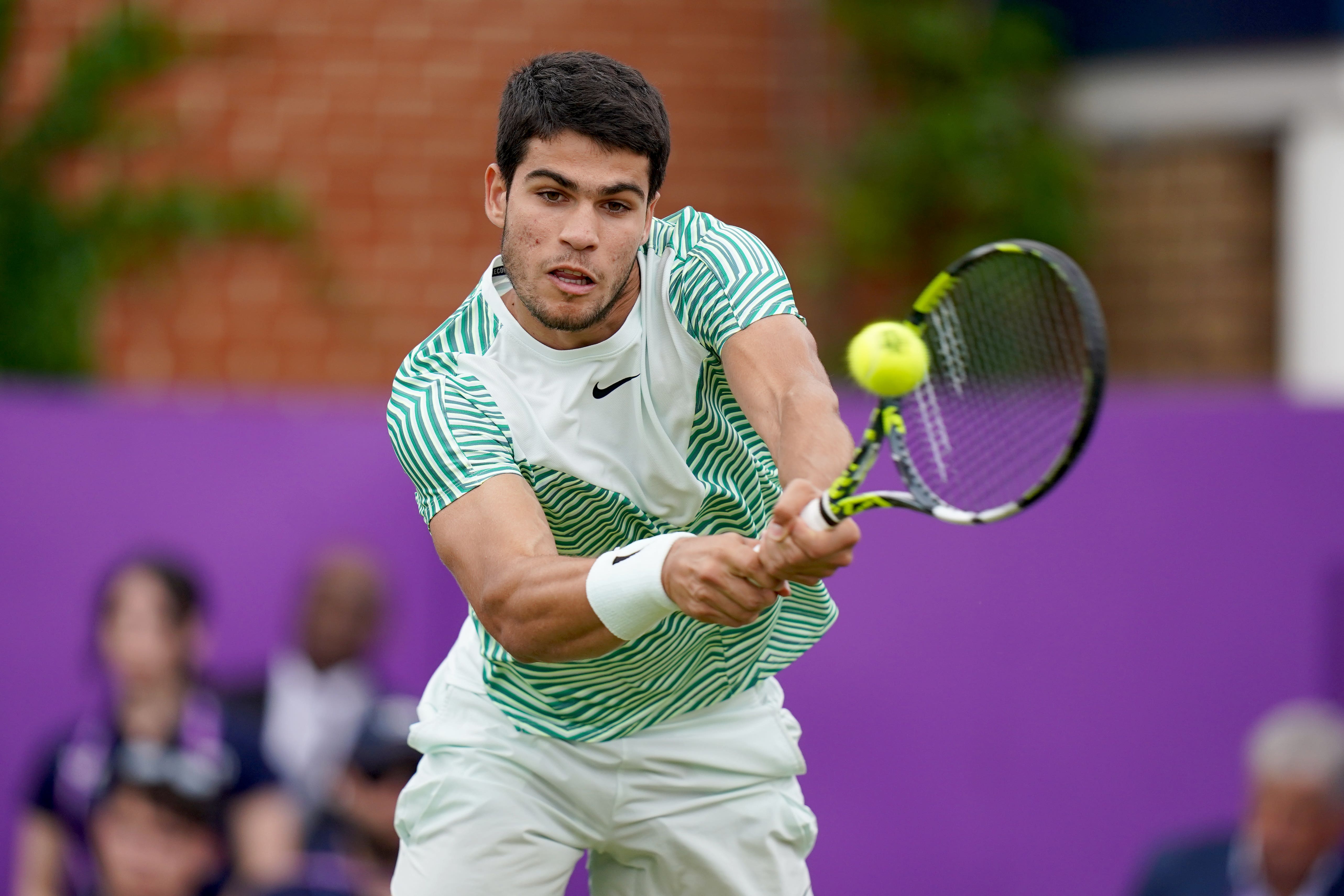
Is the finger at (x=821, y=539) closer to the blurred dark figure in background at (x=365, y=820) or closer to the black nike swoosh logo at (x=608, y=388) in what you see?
the black nike swoosh logo at (x=608, y=388)

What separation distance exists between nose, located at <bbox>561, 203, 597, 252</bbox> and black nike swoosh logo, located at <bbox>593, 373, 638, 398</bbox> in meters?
0.30

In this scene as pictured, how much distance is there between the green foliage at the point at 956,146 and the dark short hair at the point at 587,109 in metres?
5.30

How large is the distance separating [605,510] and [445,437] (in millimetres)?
400

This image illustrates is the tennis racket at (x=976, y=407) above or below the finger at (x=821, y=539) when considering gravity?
above

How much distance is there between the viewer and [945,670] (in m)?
6.72

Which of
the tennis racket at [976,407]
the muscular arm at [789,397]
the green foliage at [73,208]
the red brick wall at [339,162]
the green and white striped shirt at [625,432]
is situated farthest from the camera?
the red brick wall at [339,162]

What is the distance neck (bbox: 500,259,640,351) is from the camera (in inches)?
140

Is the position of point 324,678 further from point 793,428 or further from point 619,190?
point 793,428

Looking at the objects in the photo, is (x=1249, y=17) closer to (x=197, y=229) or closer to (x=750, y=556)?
(x=197, y=229)

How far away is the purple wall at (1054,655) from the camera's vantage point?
21.9ft

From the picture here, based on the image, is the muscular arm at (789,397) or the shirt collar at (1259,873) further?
the shirt collar at (1259,873)

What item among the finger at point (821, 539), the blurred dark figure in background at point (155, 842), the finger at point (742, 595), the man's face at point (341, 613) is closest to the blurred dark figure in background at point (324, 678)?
the man's face at point (341, 613)

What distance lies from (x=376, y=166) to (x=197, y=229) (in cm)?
90

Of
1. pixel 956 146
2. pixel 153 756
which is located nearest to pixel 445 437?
pixel 153 756
